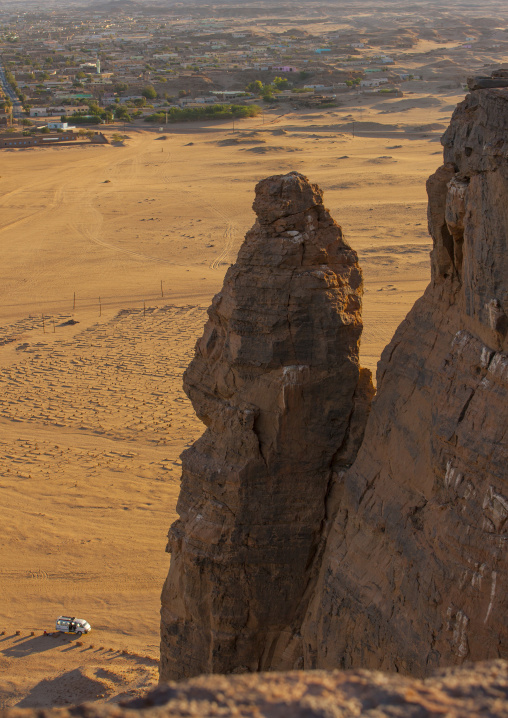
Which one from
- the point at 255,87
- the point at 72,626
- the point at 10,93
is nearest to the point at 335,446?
the point at 72,626

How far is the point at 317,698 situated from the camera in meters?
4.35

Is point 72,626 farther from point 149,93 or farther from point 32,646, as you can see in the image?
point 149,93

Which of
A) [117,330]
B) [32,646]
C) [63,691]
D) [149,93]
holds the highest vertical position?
[149,93]

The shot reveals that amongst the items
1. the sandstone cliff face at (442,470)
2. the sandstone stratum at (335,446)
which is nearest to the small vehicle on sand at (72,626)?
the sandstone stratum at (335,446)

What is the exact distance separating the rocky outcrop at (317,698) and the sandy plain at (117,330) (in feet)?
32.2

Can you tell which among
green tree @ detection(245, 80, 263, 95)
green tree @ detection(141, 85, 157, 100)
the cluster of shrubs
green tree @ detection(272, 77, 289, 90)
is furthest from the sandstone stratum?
green tree @ detection(272, 77, 289, 90)

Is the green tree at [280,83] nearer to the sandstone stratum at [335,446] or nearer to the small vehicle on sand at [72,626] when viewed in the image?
the small vehicle on sand at [72,626]

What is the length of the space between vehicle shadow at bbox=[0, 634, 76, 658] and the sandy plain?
0.12 feet

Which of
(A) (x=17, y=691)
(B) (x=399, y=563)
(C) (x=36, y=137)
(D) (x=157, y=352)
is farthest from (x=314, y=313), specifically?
(C) (x=36, y=137)

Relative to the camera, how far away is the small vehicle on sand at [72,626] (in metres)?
16.2

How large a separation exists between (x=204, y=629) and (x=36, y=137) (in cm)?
7756

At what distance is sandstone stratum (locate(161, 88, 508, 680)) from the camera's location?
7676 mm

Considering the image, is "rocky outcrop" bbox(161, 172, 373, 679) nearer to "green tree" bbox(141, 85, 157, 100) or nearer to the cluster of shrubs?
the cluster of shrubs

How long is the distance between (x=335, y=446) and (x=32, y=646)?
9.08 m
